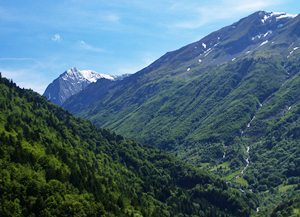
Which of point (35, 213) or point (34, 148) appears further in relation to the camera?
point (34, 148)

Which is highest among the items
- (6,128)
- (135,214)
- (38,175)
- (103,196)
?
(6,128)

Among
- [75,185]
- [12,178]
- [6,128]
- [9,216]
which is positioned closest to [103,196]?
[75,185]

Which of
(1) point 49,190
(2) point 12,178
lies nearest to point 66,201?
(1) point 49,190

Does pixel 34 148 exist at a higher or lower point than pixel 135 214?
higher

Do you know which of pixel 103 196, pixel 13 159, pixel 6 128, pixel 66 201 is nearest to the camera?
pixel 66 201

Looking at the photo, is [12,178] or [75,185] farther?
[75,185]

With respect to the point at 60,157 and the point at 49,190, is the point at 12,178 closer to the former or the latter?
the point at 49,190

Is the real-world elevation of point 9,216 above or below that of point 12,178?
below

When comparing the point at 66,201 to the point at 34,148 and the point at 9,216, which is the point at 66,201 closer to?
the point at 9,216

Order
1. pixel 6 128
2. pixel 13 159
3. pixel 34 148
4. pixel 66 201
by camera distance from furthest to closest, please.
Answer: pixel 6 128 < pixel 34 148 < pixel 13 159 < pixel 66 201
